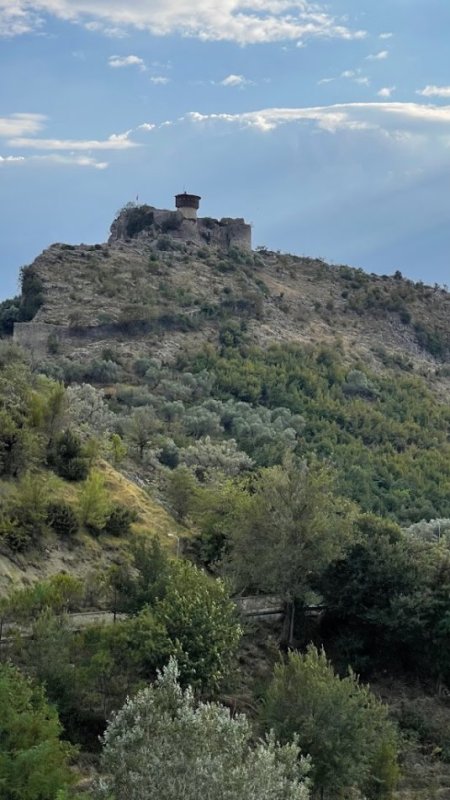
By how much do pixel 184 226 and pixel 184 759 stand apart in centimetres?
7903

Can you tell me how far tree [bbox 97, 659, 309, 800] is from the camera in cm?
1220

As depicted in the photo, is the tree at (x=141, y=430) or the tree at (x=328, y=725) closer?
the tree at (x=328, y=725)

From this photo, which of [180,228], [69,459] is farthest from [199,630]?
[180,228]

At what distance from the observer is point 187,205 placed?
91188 millimetres

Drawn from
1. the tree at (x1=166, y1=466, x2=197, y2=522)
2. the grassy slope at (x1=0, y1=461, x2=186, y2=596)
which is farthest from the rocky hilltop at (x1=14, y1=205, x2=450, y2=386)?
the grassy slope at (x1=0, y1=461, x2=186, y2=596)

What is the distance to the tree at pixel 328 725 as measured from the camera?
56.6 ft

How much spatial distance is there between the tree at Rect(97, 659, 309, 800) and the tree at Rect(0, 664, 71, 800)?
2.73 ft

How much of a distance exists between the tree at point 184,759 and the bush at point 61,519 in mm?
13552

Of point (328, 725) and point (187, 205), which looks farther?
point (187, 205)

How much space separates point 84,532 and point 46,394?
7.18 meters

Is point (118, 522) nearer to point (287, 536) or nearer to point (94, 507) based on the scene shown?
point (94, 507)

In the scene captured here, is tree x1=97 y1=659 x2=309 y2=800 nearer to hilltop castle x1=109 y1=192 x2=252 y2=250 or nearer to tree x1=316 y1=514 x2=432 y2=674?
tree x1=316 y1=514 x2=432 y2=674

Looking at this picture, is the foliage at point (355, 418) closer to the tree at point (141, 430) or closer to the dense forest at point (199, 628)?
the tree at point (141, 430)

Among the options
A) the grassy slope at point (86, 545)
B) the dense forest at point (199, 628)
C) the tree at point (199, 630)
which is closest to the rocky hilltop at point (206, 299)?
the dense forest at point (199, 628)
